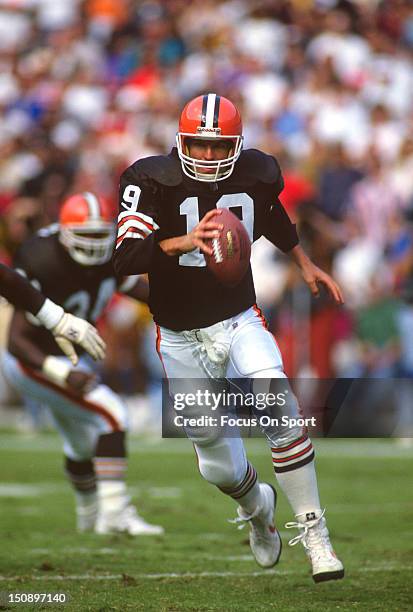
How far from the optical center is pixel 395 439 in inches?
435

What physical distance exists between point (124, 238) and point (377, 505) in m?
3.58

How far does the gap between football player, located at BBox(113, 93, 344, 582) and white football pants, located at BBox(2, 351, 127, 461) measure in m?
1.86

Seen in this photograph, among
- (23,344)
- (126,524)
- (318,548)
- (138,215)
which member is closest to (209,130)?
(138,215)

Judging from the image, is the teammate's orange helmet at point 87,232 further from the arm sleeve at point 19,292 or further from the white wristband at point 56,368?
the arm sleeve at point 19,292

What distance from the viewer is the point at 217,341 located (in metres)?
4.97

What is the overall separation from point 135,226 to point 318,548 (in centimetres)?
142

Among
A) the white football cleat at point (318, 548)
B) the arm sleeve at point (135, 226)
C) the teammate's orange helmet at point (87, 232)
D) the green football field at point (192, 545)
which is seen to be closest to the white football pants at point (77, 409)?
the green football field at point (192, 545)

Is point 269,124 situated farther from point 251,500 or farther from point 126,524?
point 251,500

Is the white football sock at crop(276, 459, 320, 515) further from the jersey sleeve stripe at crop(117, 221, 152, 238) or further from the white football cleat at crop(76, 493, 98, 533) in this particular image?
the white football cleat at crop(76, 493, 98, 533)

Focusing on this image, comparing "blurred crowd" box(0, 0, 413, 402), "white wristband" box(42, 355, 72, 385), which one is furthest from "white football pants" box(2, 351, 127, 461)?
"blurred crowd" box(0, 0, 413, 402)

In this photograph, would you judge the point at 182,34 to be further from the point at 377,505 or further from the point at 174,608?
the point at 174,608

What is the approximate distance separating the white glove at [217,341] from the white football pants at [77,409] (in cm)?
201

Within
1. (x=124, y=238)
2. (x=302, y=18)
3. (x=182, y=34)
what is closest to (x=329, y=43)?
(x=302, y=18)

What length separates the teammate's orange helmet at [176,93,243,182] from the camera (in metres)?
4.83
